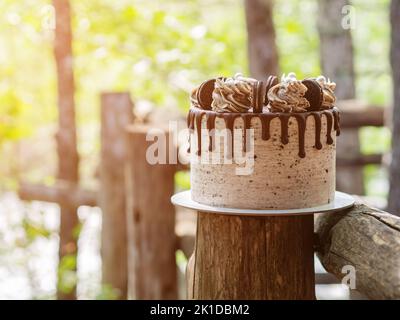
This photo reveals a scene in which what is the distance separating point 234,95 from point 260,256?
1.68ft

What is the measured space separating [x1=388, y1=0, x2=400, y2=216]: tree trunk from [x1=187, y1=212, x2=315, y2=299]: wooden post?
8.11 ft

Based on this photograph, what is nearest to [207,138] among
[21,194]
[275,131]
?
[275,131]

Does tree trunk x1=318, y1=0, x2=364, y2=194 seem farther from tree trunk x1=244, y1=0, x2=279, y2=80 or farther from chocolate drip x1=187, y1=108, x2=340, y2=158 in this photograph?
chocolate drip x1=187, y1=108, x2=340, y2=158

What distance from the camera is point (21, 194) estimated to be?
251 inches

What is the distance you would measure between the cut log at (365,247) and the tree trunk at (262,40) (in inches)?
168

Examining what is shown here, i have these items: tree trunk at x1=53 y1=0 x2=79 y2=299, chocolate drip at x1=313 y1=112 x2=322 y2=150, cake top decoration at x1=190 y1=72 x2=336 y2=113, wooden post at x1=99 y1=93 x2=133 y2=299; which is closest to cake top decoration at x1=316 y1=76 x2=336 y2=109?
cake top decoration at x1=190 y1=72 x2=336 y2=113

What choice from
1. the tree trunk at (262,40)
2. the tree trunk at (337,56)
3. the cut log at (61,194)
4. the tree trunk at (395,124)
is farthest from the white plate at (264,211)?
the tree trunk at (337,56)

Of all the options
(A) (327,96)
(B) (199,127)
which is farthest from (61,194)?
(A) (327,96)

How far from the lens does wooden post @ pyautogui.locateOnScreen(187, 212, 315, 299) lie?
2.42 metres

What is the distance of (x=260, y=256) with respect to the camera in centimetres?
243

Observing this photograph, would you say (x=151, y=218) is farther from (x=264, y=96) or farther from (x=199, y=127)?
(x=264, y=96)

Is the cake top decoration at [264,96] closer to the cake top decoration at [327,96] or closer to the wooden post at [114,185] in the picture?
the cake top decoration at [327,96]

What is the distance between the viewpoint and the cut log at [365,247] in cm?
209
